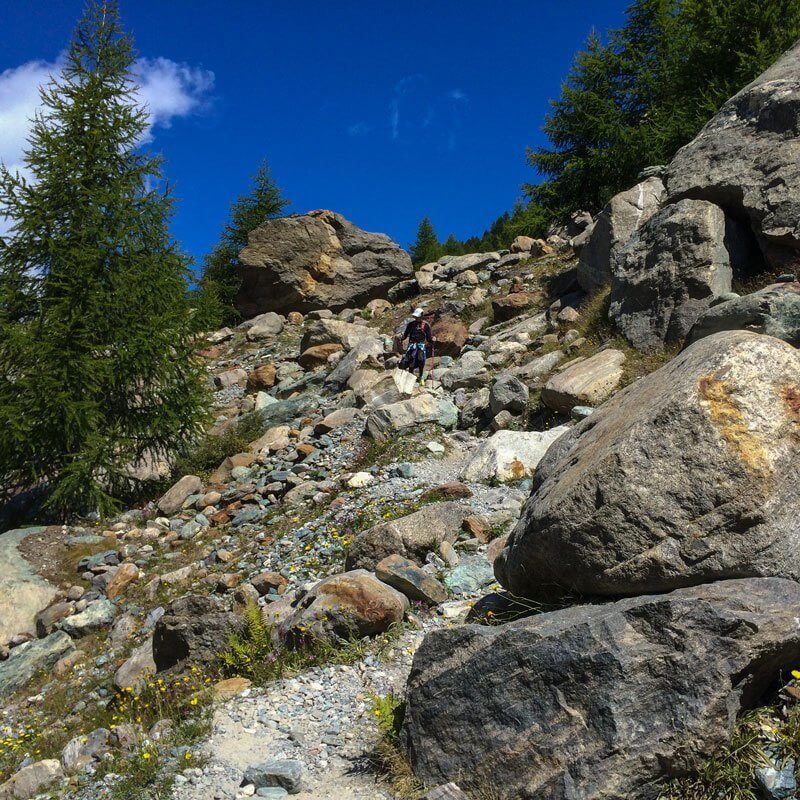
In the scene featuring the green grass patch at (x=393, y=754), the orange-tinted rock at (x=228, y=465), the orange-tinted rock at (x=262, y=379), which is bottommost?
the green grass patch at (x=393, y=754)

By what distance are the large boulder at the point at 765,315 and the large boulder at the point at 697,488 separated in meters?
4.47

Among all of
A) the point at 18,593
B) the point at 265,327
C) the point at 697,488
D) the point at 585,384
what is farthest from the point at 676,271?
the point at 265,327

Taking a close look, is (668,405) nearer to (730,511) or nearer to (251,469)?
(730,511)

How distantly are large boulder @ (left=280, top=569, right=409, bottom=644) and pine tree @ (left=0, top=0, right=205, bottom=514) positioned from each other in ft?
24.1

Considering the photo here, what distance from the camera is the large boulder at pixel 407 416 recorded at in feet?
41.5

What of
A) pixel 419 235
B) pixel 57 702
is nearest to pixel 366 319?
pixel 57 702

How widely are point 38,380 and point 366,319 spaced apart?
635 inches

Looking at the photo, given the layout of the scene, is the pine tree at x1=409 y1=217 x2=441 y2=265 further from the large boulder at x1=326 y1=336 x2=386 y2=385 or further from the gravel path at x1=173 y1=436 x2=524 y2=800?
the gravel path at x1=173 y1=436 x2=524 y2=800

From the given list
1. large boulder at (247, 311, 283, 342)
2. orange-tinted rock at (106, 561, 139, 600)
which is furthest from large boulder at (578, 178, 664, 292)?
large boulder at (247, 311, 283, 342)

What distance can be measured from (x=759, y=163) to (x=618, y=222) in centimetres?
329

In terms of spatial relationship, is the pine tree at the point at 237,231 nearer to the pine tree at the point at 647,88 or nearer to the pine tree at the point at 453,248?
the pine tree at the point at 647,88

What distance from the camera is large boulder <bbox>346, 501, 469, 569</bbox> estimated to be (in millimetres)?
7559

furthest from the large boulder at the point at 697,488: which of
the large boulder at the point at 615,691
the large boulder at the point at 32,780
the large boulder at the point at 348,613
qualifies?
the large boulder at the point at 32,780

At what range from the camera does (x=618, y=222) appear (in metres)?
15.3
